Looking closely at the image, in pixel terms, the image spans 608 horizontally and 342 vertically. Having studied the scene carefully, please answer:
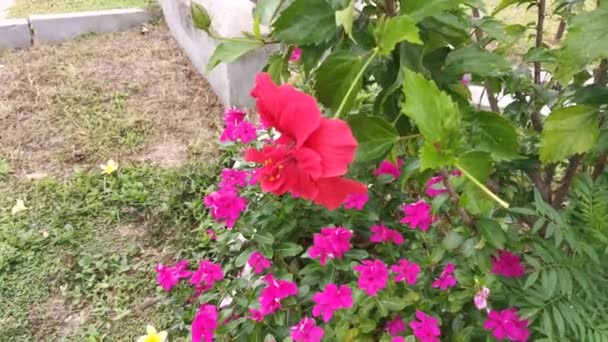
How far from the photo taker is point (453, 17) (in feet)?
3.01

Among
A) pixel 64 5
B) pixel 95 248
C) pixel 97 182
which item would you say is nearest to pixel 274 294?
pixel 95 248

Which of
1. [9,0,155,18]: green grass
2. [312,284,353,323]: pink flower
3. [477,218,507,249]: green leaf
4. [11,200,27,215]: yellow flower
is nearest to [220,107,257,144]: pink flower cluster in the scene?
[312,284,353,323]: pink flower

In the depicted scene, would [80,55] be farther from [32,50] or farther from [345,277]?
[345,277]

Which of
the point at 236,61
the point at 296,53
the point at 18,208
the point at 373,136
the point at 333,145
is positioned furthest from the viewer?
the point at 236,61

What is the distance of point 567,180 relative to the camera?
4.17 ft

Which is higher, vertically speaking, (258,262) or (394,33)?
(394,33)

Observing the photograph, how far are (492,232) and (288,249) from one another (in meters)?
0.59

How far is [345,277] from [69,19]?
2.83 m

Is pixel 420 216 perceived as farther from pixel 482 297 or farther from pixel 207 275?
pixel 207 275

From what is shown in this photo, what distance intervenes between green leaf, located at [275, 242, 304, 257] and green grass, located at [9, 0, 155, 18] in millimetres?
2859

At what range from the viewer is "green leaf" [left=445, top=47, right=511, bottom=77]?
37.5 inches

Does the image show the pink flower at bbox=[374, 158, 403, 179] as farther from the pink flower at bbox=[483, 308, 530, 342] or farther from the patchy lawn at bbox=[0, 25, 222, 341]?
the patchy lawn at bbox=[0, 25, 222, 341]

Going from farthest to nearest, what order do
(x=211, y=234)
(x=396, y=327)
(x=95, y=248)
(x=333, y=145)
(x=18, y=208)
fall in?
(x=18, y=208) < (x=95, y=248) < (x=211, y=234) < (x=396, y=327) < (x=333, y=145)

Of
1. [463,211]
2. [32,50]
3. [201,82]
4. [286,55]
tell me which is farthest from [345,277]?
[32,50]
